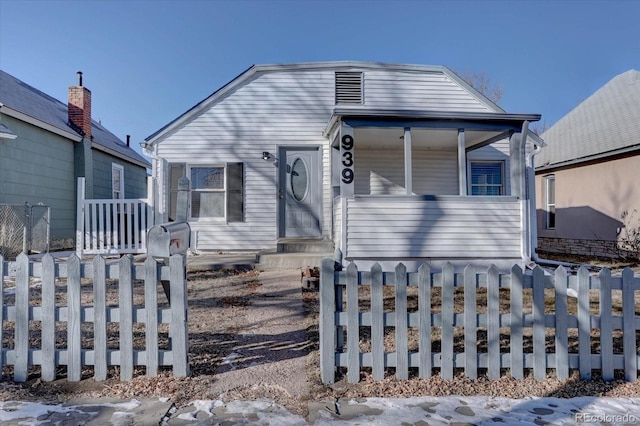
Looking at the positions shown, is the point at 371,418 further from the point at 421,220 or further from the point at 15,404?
the point at 421,220

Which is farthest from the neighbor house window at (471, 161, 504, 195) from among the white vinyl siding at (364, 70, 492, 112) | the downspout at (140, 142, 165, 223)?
the downspout at (140, 142, 165, 223)

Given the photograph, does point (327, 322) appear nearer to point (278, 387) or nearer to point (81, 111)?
point (278, 387)

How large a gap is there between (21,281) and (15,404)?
86 centimetres

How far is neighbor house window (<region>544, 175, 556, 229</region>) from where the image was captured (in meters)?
13.0

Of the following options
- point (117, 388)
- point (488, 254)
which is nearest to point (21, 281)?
point (117, 388)

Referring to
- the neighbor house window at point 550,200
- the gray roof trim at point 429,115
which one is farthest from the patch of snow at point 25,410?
the neighbor house window at point 550,200

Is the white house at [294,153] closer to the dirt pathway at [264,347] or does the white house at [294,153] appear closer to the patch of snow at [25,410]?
the dirt pathway at [264,347]

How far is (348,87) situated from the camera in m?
9.66

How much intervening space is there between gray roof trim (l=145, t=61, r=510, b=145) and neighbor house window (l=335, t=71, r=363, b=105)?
165 mm

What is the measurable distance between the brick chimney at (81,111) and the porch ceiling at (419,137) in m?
8.64

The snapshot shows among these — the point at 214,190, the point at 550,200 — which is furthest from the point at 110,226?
the point at 550,200

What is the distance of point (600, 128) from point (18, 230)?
15.8m

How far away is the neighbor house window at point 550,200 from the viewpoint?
13.0m

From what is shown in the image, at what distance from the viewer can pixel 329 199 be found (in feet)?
30.6
